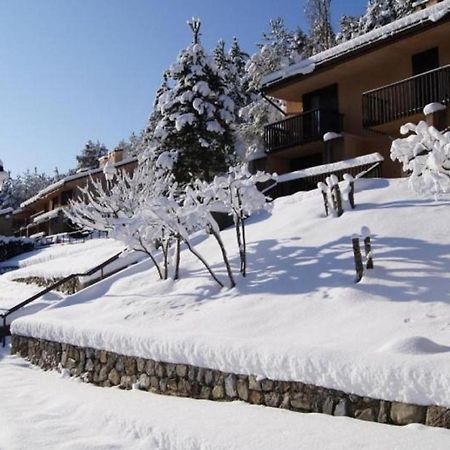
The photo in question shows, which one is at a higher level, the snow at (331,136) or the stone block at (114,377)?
the snow at (331,136)

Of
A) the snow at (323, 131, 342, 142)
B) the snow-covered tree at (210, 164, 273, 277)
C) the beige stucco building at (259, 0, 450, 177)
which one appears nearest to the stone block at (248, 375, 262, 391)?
the snow-covered tree at (210, 164, 273, 277)

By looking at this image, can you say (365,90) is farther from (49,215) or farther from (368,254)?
(49,215)

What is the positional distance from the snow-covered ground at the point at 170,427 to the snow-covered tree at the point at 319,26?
3353 centimetres

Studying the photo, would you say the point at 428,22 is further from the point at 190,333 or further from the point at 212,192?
the point at 190,333

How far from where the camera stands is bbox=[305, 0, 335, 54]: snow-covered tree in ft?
120

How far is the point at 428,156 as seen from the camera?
6.16 m

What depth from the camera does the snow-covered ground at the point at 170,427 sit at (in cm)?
417

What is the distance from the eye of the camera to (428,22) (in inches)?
619

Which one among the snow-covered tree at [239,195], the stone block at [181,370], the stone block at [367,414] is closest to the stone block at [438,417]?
the stone block at [367,414]

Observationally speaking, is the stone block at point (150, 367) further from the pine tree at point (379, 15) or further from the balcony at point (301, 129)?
the pine tree at point (379, 15)

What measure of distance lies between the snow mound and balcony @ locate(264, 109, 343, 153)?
15319mm

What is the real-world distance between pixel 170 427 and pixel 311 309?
267 cm

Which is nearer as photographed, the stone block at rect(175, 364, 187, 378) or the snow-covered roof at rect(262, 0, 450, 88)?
the stone block at rect(175, 364, 187, 378)

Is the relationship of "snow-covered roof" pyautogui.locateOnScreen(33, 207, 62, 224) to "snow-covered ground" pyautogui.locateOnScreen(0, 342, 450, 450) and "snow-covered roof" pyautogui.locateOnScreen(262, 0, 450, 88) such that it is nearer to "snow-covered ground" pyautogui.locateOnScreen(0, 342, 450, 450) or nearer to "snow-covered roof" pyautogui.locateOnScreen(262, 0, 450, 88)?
"snow-covered roof" pyautogui.locateOnScreen(262, 0, 450, 88)
